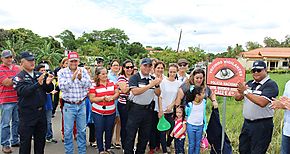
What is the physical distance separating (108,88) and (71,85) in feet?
2.23

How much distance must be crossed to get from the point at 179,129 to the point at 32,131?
233cm

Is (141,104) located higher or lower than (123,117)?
higher

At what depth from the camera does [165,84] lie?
485cm

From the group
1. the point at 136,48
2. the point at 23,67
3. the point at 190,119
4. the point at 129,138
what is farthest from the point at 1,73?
the point at 136,48

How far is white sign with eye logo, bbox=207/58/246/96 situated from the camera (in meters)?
3.50

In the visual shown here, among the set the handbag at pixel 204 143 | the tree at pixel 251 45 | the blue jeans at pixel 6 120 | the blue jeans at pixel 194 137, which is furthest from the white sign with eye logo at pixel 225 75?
the tree at pixel 251 45

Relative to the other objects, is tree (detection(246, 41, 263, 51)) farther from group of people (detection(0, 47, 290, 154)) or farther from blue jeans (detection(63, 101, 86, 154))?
blue jeans (detection(63, 101, 86, 154))

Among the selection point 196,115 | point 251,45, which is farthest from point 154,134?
point 251,45

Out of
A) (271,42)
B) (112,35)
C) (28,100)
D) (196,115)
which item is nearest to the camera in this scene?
(28,100)

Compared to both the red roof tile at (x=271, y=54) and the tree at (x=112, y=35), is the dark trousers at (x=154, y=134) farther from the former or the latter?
the tree at (x=112, y=35)

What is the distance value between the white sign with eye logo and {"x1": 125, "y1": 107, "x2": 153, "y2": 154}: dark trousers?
1.32 meters

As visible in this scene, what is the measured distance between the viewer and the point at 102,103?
15.6ft

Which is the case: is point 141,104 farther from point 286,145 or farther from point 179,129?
point 286,145

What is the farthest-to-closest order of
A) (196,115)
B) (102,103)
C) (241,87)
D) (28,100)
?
(102,103) → (196,115) → (28,100) → (241,87)
